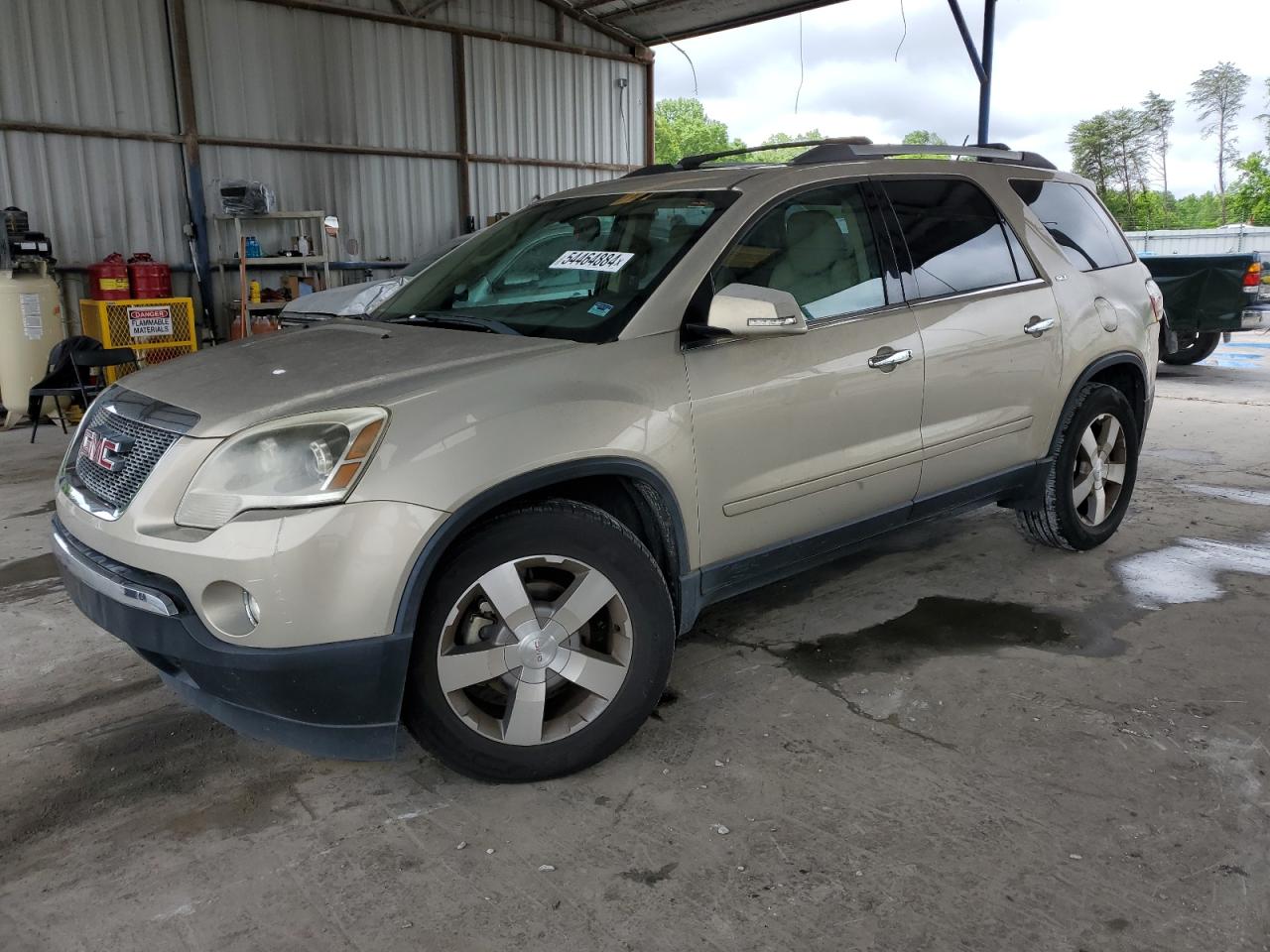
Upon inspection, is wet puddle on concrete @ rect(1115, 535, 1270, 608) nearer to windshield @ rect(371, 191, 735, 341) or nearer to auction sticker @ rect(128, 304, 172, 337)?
windshield @ rect(371, 191, 735, 341)

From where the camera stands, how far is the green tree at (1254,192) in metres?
41.3

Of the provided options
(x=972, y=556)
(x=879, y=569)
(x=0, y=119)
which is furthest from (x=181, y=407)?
(x=0, y=119)

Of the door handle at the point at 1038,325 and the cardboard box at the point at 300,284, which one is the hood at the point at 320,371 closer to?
the door handle at the point at 1038,325

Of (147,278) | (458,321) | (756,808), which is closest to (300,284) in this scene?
(147,278)

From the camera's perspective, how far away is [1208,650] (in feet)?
11.4

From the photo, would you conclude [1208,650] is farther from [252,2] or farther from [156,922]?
[252,2]

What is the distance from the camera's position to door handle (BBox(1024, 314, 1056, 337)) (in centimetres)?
376

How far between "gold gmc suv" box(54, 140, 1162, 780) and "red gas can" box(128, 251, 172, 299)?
7190 mm

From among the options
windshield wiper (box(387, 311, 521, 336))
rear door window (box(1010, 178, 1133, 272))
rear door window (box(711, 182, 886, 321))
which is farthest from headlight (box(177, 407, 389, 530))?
rear door window (box(1010, 178, 1133, 272))

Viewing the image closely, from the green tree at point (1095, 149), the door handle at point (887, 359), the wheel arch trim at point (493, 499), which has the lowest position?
the wheel arch trim at point (493, 499)

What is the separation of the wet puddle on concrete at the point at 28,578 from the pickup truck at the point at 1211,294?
10.2 metres

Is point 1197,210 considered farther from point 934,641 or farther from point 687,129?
point 934,641

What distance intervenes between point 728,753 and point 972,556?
2.17 meters

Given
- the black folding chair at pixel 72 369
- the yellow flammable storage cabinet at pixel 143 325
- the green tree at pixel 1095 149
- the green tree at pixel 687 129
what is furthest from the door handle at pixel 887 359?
the green tree at pixel 687 129
